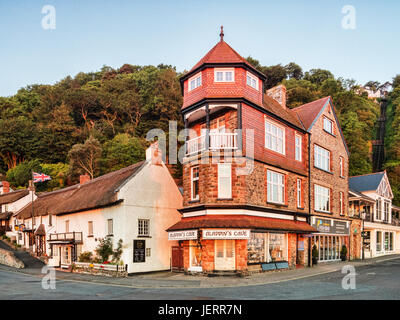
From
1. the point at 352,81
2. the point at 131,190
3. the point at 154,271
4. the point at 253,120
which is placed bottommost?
the point at 154,271

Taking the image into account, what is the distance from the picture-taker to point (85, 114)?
74000mm

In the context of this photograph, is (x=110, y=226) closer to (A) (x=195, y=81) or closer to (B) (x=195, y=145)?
(B) (x=195, y=145)

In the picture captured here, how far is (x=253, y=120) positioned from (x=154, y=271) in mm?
11841

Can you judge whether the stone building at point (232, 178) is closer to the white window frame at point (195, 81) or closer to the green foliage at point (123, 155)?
the white window frame at point (195, 81)

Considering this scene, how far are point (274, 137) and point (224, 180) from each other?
5738 millimetres

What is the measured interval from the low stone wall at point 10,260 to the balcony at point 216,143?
17364mm

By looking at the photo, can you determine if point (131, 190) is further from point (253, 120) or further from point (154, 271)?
point (253, 120)

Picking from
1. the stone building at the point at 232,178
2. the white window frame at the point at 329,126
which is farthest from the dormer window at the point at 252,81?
the white window frame at the point at 329,126

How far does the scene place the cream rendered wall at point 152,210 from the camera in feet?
83.6

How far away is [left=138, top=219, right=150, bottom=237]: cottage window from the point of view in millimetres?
26300

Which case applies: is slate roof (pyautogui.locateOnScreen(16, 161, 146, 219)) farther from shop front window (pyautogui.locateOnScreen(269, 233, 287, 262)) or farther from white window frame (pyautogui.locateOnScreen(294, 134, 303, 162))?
white window frame (pyautogui.locateOnScreen(294, 134, 303, 162))
